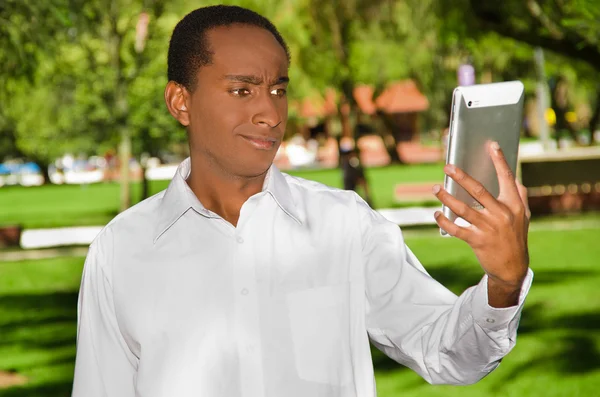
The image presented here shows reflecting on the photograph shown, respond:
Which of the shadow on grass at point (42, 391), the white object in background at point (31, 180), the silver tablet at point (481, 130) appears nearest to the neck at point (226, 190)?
the silver tablet at point (481, 130)

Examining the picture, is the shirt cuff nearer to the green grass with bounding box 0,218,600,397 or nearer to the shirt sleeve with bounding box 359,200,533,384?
the shirt sleeve with bounding box 359,200,533,384

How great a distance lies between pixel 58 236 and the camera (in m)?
23.0

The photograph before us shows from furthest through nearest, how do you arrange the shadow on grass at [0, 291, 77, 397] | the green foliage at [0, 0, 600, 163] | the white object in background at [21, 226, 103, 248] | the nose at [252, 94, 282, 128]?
the white object in background at [21, 226, 103, 248] < the green foliage at [0, 0, 600, 163] < the shadow on grass at [0, 291, 77, 397] < the nose at [252, 94, 282, 128]

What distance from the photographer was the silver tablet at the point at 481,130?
88.0 inches

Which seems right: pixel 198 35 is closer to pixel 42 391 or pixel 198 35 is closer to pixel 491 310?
pixel 491 310

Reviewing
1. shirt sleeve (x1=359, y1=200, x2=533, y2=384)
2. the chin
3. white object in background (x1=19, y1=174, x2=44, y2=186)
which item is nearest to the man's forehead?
the chin

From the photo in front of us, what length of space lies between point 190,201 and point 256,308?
0.34 m

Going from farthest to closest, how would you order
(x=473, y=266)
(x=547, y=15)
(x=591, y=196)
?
1. (x=591, y=196)
2. (x=473, y=266)
3. (x=547, y=15)

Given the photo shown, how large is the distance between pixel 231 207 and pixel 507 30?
1090 centimetres

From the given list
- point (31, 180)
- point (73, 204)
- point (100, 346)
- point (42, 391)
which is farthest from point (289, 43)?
point (31, 180)

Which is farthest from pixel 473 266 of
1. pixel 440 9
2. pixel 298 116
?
pixel 298 116

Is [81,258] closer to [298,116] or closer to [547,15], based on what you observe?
[547,15]

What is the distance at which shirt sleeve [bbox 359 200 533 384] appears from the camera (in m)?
2.32

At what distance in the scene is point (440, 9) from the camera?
48.1 feet
